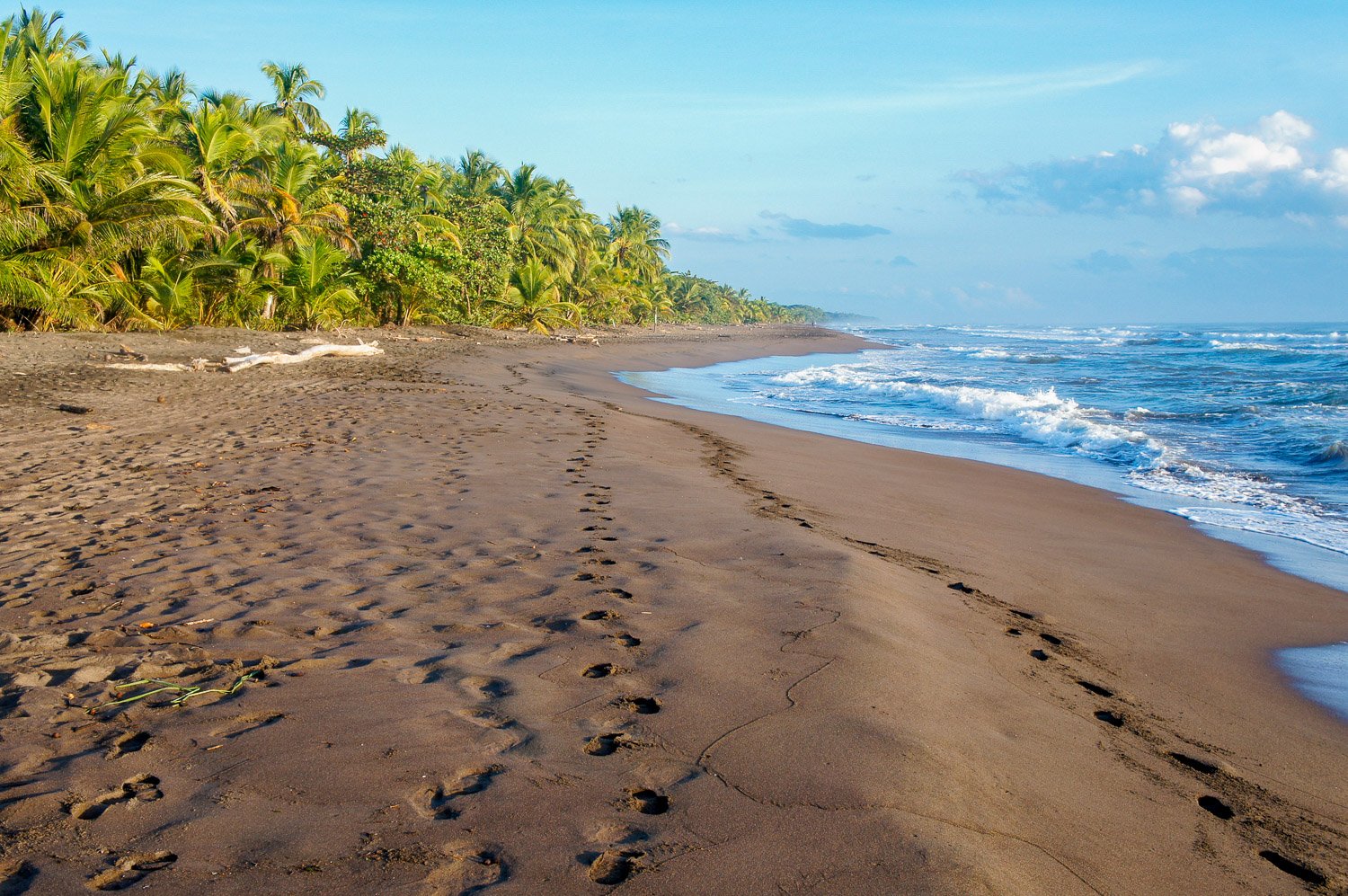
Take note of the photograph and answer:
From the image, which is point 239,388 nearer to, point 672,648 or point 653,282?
point 672,648

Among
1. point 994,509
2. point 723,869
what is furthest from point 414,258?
point 723,869

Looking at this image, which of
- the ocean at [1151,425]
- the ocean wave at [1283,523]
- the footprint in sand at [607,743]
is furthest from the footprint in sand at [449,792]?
the ocean wave at [1283,523]

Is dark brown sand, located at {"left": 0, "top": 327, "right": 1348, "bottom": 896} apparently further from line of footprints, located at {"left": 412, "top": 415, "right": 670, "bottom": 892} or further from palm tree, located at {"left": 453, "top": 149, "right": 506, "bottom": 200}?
palm tree, located at {"left": 453, "top": 149, "right": 506, "bottom": 200}

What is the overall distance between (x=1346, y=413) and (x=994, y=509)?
42.1 feet

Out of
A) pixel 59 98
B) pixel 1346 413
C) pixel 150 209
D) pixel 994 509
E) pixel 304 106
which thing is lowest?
pixel 994 509

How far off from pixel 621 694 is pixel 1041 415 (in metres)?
14.0

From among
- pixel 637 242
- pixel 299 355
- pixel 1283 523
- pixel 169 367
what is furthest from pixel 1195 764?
pixel 637 242

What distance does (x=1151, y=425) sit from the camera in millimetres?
14094

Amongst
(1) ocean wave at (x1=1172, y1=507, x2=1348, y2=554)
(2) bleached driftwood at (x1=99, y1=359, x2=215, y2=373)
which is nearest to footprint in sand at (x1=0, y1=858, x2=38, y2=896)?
(1) ocean wave at (x1=1172, y1=507, x2=1348, y2=554)

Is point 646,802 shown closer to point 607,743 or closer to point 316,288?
point 607,743

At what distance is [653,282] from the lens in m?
55.6

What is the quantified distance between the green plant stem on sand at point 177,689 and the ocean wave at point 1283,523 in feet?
27.0

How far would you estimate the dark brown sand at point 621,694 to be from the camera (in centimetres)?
196

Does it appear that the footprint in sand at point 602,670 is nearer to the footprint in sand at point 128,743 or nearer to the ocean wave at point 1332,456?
the footprint in sand at point 128,743
